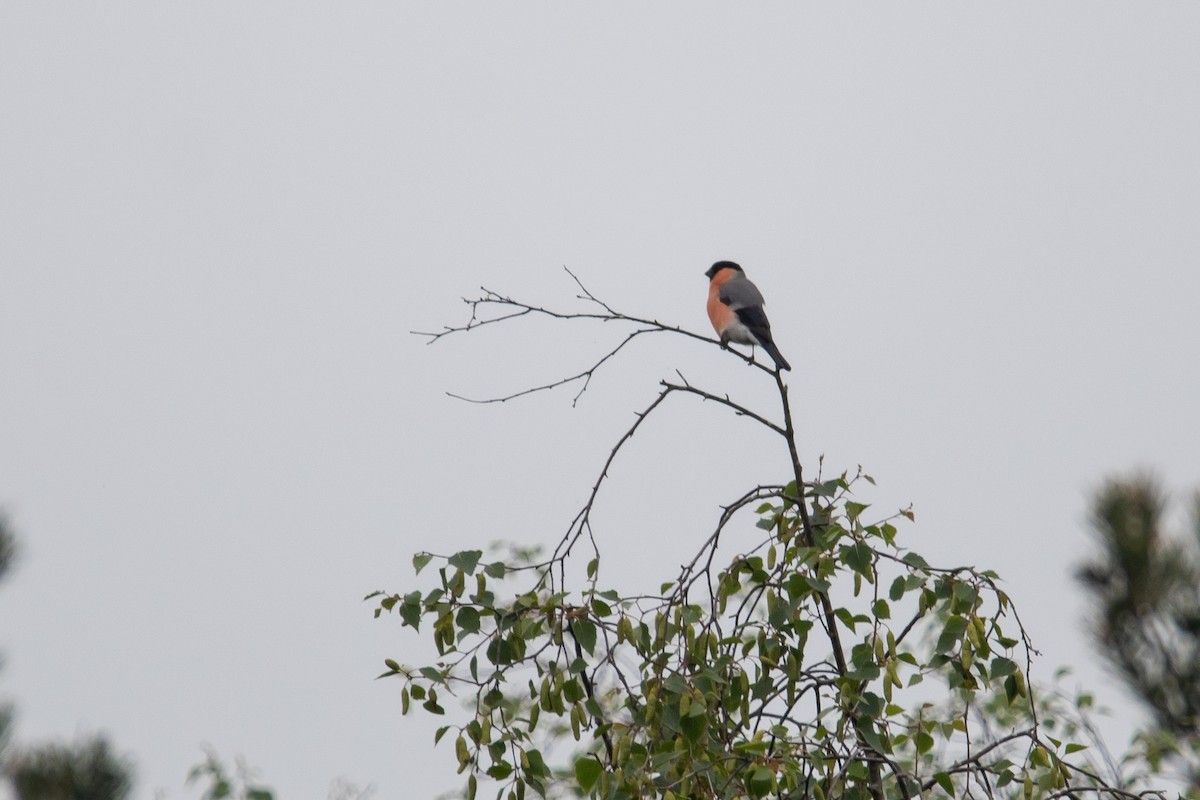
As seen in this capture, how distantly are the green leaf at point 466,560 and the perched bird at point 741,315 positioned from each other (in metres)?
3.98

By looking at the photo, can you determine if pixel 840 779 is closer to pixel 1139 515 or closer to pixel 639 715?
pixel 639 715

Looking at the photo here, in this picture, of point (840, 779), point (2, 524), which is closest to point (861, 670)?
point (840, 779)

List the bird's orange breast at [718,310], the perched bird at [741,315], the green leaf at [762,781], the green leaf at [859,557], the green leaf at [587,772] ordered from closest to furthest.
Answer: the green leaf at [762,781] < the green leaf at [587,772] < the green leaf at [859,557] < the perched bird at [741,315] < the bird's orange breast at [718,310]

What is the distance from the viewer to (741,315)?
691 cm

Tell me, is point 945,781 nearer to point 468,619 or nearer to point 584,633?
point 584,633

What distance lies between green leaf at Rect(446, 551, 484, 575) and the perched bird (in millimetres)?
3979

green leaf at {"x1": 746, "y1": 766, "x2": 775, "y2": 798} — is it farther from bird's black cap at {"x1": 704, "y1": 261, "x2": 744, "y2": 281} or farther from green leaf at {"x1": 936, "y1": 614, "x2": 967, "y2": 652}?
bird's black cap at {"x1": 704, "y1": 261, "x2": 744, "y2": 281}

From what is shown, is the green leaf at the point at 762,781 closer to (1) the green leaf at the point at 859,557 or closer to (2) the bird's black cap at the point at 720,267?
(1) the green leaf at the point at 859,557

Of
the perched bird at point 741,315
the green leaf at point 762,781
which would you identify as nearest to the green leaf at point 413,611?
the green leaf at point 762,781

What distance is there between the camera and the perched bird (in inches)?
266

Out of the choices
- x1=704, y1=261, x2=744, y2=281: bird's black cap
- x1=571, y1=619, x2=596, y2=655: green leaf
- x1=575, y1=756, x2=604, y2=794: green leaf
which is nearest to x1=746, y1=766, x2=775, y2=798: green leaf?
x1=575, y1=756, x2=604, y2=794: green leaf

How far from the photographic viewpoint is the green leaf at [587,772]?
2.34m

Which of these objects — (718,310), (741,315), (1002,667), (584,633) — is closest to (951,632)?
(1002,667)

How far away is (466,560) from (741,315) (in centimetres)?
446
